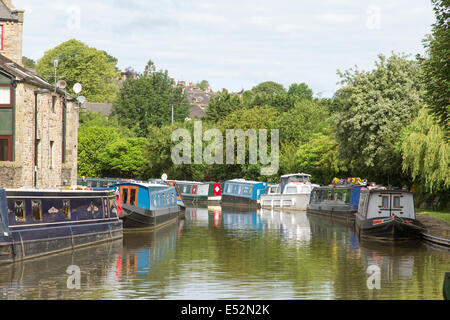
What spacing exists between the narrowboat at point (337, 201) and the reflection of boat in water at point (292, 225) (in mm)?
1299

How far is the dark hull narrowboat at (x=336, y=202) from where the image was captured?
4247cm

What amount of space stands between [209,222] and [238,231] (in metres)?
7.08

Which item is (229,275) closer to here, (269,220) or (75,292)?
(75,292)

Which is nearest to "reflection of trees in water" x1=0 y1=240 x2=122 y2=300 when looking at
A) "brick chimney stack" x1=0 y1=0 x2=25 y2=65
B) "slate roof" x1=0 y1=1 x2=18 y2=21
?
"brick chimney stack" x1=0 y1=0 x2=25 y2=65

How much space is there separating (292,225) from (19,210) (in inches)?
860

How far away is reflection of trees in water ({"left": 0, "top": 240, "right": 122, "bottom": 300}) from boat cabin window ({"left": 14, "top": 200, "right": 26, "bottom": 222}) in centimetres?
141

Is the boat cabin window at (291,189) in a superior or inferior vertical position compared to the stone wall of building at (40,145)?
inferior

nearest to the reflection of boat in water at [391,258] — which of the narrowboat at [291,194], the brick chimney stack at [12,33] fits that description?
the narrowboat at [291,194]

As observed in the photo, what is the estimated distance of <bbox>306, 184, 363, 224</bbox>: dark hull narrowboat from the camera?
42469 millimetres

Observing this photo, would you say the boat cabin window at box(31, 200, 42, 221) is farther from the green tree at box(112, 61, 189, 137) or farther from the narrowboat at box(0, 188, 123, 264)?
the green tree at box(112, 61, 189, 137)

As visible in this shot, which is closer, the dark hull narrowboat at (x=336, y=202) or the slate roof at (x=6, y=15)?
the dark hull narrowboat at (x=336, y=202)

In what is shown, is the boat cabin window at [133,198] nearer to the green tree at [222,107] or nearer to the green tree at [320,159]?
the green tree at [320,159]

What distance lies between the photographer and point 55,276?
64.6ft

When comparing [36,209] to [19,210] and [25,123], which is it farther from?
[25,123]
